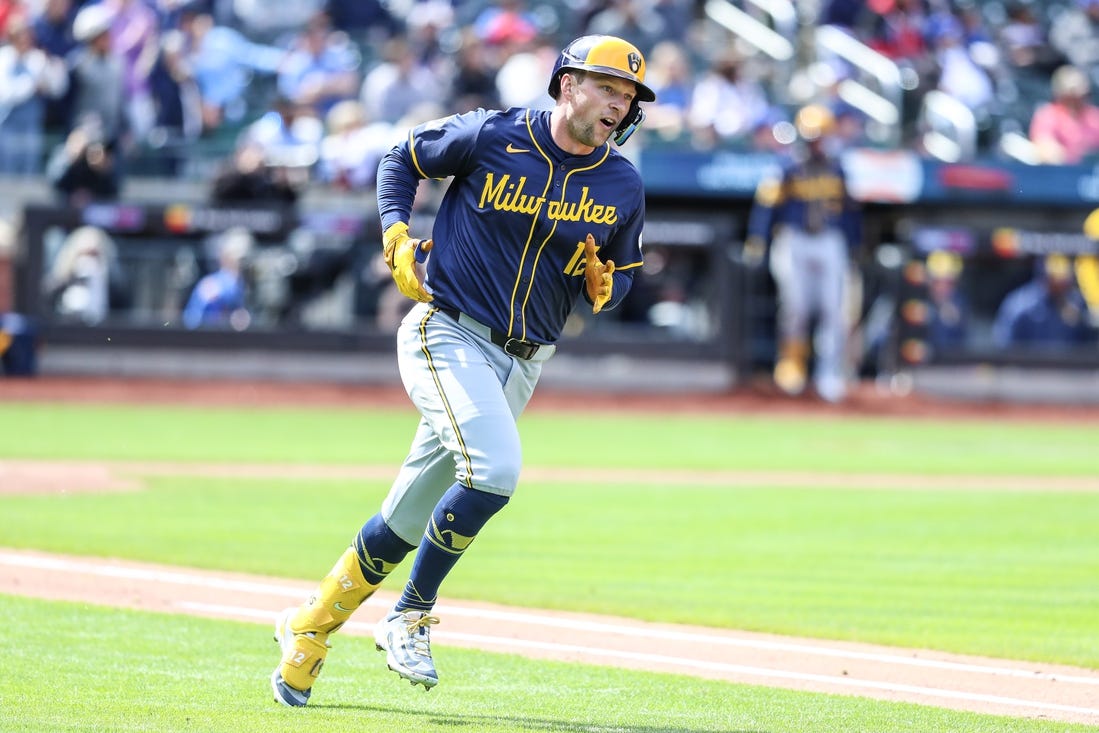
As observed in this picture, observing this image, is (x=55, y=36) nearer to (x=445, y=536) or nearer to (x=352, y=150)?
(x=352, y=150)

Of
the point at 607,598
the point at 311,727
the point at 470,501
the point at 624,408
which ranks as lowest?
the point at 624,408

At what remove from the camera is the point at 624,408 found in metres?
17.8

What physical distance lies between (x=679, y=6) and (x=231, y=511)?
515 inches

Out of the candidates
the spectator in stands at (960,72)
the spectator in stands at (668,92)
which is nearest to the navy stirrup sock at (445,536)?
the spectator in stands at (668,92)

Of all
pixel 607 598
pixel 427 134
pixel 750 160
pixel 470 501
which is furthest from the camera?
pixel 750 160

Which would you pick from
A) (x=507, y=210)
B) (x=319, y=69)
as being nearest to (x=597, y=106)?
(x=507, y=210)

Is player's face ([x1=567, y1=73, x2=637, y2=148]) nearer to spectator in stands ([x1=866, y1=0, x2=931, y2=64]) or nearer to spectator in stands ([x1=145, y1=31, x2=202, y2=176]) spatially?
spectator in stands ([x1=145, y1=31, x2=202, y2=176])

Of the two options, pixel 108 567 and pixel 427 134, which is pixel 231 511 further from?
pixel 427 134

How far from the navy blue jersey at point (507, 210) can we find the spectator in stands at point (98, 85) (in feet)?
45.4

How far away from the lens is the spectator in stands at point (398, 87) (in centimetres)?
1881

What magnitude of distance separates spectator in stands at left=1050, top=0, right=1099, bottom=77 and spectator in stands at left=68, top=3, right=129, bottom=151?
12.4 metres

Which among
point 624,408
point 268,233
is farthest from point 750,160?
point 268,233

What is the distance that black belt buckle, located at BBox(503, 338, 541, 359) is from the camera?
17.3ft

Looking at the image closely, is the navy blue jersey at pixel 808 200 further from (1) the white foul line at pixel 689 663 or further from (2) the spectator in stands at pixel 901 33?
(1) the white foul line at pixel 689 663
